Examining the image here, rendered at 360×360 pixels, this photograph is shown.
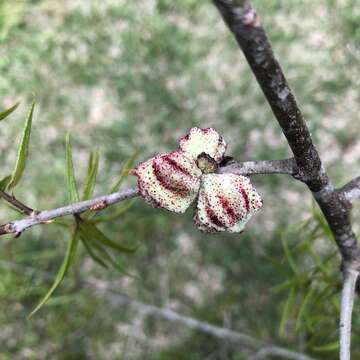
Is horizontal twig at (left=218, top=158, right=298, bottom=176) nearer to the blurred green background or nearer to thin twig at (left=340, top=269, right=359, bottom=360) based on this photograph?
thin twig at (left=340, top=269, right=359, bottom=360)

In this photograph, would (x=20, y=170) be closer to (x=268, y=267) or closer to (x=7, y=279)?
(x=7, y=279)

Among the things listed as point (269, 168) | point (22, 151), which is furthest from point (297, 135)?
point (22, 151)

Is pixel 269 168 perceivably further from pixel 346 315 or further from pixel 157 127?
pixel 157 127

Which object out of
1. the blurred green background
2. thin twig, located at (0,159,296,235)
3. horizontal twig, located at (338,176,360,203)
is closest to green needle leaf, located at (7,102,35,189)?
thin twig, located at (0,159,296,235)

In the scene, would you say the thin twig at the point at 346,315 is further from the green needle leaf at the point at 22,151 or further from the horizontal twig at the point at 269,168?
the green needle leaf at the point at 22,151

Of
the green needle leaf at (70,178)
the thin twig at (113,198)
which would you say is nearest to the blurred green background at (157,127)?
the green needle leaf at (70,178)
